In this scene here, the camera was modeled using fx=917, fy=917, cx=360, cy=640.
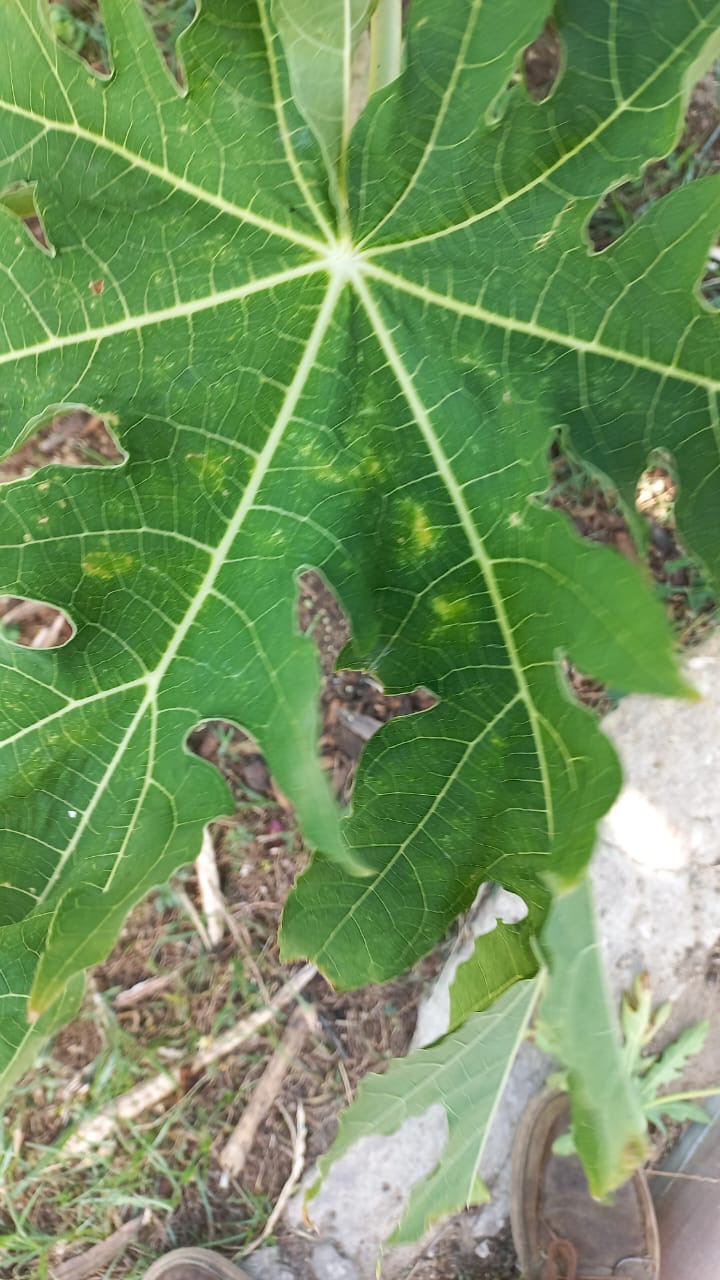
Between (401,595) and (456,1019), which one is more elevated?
(401,595)

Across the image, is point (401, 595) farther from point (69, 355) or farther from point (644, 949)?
point (644, 949)

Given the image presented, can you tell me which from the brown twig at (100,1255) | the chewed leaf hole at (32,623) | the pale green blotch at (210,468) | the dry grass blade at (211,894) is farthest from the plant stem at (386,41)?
the brown twig at (100,1255)

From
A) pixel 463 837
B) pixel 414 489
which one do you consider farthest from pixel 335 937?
pixel 414 489

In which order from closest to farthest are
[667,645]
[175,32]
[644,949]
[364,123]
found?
[667,645] → [364,123] → [175,32] → [644,949]

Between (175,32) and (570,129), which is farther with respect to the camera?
(175,32)

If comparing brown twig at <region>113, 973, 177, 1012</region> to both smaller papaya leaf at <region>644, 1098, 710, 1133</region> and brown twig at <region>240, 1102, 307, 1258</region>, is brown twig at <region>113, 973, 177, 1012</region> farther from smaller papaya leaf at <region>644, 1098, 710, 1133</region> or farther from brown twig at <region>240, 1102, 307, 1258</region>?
smaller papaya leaf at <region>644, 1098, 710, 1133</region>

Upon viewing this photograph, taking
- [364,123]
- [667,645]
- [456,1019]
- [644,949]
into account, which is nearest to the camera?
[667,645]

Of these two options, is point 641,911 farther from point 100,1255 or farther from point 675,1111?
point 100,1255
